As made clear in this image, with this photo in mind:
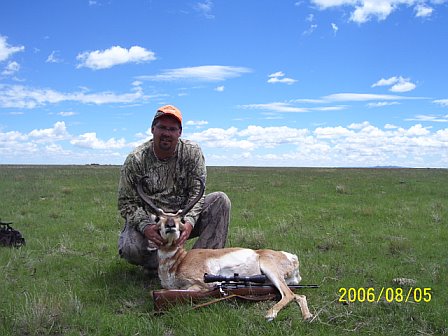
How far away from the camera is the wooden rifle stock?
18.5 ft

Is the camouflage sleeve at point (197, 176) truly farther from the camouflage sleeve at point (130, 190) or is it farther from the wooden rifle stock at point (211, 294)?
the wooden rifle stock at point (211, 294)

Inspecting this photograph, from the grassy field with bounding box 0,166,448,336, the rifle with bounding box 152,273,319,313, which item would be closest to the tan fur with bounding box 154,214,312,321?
the rifle with bounding box 152,273,319,313

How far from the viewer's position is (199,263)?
620cm

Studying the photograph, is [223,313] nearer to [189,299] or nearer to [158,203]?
[189,299]

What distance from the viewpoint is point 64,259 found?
8469 millimetres

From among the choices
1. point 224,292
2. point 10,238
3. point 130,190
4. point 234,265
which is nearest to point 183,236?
point 234,265

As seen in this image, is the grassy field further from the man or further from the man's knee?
the man's knee

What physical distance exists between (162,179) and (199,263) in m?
1.52

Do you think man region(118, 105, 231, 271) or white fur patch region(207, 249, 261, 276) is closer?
white fur patch region(207, 249, 261, 276)

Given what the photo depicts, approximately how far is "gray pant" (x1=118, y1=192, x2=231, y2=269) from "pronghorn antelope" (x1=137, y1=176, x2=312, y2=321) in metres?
0.83

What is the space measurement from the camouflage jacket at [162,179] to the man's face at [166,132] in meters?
0.34

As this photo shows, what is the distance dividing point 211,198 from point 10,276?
326 cm

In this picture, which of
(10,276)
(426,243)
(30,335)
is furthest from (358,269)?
(10,276)
